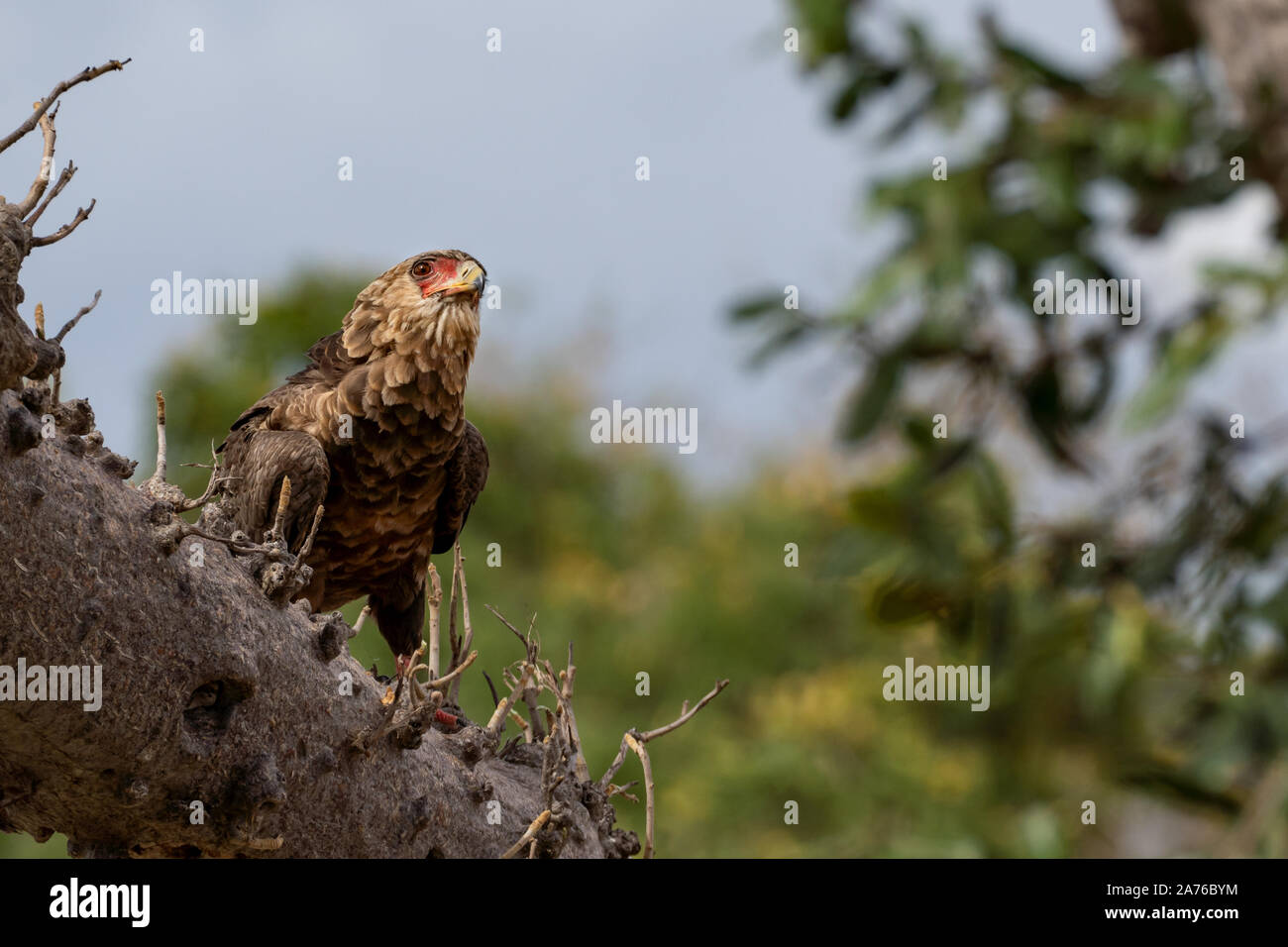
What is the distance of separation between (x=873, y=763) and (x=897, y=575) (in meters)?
14.1

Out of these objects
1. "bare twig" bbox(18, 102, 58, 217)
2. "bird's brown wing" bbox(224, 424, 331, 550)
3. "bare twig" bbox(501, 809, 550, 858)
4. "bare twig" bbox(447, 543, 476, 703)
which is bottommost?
"bare twig" bbox(501, 809, 550, 858)

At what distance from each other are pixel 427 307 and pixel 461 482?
0.59 meters

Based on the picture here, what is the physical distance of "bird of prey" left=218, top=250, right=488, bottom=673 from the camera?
345cm

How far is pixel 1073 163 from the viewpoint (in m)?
3.49

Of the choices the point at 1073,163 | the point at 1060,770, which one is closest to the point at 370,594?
the point at 1073,163

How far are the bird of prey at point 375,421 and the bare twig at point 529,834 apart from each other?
621 millimetres

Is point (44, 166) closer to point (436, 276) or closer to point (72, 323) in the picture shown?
point (72, 323)


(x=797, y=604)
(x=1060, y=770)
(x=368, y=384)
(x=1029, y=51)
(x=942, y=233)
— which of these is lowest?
(x=1060, y=770)

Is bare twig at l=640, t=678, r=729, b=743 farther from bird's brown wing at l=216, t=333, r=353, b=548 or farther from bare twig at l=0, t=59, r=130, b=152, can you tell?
bare twig at l=0, t=59, r=130, b=152

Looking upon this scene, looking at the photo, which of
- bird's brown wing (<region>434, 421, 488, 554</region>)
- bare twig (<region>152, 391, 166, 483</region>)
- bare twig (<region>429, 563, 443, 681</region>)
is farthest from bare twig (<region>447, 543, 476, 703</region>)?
bare twig (<region>152, 391, 166, 483</region>)

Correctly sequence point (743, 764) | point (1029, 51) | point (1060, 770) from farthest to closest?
point (1060, 770) < point (743, 764) < point (1029, 51)

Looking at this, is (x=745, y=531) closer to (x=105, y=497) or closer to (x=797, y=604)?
(x=797, y=604)

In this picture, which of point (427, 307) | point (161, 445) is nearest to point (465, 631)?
point (427, 307)

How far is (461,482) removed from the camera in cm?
389
